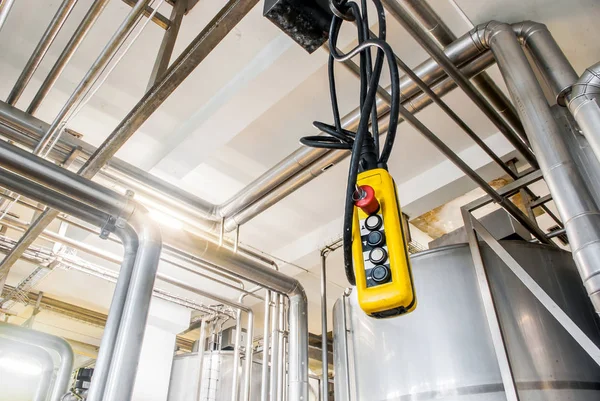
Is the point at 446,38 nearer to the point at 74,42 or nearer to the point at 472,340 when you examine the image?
the point at 472,340

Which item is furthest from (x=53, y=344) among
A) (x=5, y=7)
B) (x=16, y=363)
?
(x=5, y=7)

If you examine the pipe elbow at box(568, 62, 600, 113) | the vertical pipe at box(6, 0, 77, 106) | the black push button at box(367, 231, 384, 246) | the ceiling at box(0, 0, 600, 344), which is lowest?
the black push button at box(367, 231, 384, 246)

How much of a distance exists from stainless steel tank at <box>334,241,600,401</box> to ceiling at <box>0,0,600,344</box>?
94cm

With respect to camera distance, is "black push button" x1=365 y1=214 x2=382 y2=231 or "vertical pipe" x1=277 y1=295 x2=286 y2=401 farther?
"vertical pipe" x1=277 y1=295 x2=286 y2=401

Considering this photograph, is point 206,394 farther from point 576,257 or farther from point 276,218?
point 576,257

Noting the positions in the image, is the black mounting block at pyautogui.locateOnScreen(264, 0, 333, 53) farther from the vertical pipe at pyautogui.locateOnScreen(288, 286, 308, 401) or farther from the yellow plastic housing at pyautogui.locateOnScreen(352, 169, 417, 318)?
the vertical pipe at pyautogui.locateOnScreen(288, 286, 308, 401)

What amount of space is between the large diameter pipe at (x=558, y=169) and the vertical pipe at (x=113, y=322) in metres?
1.72

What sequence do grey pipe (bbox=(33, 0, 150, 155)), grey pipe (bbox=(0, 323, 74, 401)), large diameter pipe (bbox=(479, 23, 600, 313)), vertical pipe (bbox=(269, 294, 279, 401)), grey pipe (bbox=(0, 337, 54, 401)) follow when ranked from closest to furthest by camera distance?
1. large diameter pipe (bbox=(479, 23, 600, 313))
2. grey pipe (bbox=(33, 0, 150, 155))
3. vertical pipe (bbox=(269, 294, 279, 401))
4. grey pipe (bbox=(0, 323, 74, 401))
5. grey pipe (bbox=(0, 337, 54, 401))

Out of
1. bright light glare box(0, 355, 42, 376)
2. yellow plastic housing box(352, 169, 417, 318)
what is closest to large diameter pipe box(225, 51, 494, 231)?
yellow plastic housing box(352, 169, 417, 318)

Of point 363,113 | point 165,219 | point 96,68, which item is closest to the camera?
point 363,113

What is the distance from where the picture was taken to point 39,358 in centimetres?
400

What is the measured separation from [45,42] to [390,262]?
170 centimetres

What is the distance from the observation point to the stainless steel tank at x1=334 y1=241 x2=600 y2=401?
1719mm

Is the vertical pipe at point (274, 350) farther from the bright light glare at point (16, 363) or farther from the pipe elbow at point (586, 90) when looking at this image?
the bright light glare at point (16, 363)
